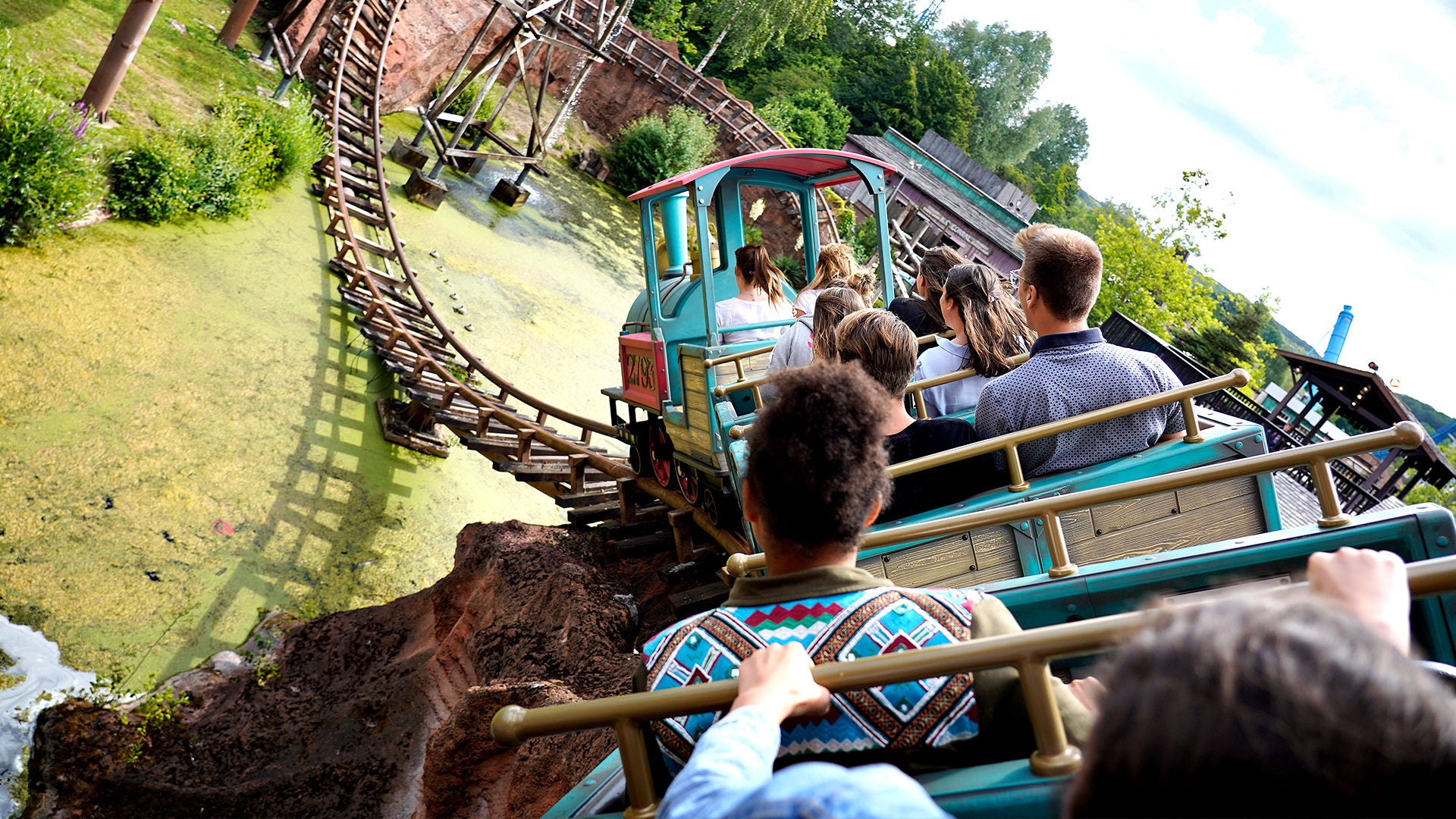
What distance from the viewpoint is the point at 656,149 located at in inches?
783

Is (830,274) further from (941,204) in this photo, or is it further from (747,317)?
(941,204)

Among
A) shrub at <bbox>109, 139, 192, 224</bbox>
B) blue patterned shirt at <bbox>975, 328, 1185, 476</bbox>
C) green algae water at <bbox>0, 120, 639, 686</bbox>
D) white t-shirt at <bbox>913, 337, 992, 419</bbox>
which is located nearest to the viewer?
blue patterned shirt at <bbox>975, 328, 1185, 476</bbox>

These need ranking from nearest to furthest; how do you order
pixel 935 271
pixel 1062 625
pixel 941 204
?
1. pixel 1062 625
2. pixel 935 271
3. pixel 941 204

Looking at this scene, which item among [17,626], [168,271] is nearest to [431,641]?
[17,626]

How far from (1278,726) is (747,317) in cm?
568

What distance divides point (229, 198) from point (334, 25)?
5.93 meters

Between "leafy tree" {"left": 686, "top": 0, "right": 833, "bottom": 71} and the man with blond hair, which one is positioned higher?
"leafy tree" {"left": 686, "top": 0, "right": 833, "bottom": 71}

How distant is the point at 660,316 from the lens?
6.49m

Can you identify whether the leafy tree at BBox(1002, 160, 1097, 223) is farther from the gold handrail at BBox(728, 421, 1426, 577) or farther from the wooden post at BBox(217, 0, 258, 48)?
the gold handrail at BBox(728, 421, 1426, 577)

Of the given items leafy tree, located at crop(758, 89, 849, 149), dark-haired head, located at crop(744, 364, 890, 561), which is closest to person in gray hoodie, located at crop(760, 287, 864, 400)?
dark-haired head, located at crop(744, 364, 890, 561)

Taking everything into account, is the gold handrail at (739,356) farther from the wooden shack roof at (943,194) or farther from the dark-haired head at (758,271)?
the wooden shack roof at (943,194)

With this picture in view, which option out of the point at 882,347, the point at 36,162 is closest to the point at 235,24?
the point at 36,162

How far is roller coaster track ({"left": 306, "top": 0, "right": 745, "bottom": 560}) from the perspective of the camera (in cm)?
816

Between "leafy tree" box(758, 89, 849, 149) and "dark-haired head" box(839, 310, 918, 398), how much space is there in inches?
938
